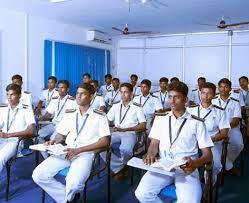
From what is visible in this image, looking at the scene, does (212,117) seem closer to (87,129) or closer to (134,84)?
(87,129)

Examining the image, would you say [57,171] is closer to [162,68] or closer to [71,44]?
[71,44]

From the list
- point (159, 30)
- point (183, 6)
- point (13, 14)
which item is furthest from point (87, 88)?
point (159, 30)

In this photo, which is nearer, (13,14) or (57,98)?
(57,98)

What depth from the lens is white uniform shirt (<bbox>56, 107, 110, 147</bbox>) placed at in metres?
3.06

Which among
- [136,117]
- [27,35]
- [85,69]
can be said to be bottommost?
[136,117]

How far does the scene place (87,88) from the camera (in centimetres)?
312

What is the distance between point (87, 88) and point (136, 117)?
135 centimetres

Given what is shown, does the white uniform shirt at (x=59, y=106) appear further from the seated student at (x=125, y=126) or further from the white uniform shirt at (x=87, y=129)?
the white uniform shirt at (x=87, y=129)

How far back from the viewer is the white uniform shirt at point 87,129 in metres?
3.06

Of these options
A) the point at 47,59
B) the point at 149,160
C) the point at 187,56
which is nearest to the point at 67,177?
the point at 149,160

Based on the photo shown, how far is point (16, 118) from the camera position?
3.62m

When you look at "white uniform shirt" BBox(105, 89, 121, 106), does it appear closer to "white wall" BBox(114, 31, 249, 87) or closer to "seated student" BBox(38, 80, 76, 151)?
"seated student" BBox(38, 80, 76, 151)

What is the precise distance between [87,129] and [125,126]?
125cm

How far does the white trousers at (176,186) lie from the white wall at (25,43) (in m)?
4.45
